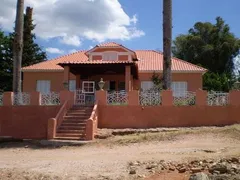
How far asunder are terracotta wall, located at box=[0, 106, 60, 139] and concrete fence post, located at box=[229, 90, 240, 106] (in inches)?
357

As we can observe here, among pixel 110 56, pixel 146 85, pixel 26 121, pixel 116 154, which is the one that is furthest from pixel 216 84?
pixel 116 154

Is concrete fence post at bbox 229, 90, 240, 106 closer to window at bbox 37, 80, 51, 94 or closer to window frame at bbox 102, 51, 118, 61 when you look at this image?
window frame at bbox 102, 51, 118, 61

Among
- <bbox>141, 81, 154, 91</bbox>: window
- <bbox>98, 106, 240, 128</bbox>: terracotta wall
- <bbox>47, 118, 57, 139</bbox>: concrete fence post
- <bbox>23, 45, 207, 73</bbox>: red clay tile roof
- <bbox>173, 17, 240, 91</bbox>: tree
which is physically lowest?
<bbox>47, 118, 57, 139</bbox>: concrete fence post

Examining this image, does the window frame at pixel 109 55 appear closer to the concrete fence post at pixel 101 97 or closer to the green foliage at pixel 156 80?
the green foliage at pixel 156 80

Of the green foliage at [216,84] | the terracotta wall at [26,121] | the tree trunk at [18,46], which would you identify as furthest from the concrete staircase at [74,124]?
the green foliage at [216,84]

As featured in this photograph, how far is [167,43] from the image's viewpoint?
2047 centimetres

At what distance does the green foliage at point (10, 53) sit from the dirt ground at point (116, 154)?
2017cm

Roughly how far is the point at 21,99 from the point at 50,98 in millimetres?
1630

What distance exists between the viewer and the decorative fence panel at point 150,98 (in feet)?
62.6

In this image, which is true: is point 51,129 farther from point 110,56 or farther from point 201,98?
point 110,56

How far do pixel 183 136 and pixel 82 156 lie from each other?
202 inches

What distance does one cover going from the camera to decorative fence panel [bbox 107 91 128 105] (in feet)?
63.4

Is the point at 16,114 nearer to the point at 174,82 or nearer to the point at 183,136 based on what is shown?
the point at 183,136

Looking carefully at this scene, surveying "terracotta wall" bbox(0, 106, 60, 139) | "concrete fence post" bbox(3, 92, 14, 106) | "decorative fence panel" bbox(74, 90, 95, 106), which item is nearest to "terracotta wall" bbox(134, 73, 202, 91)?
"decorative fence panel" bbox(74, 90, 95, 106)
